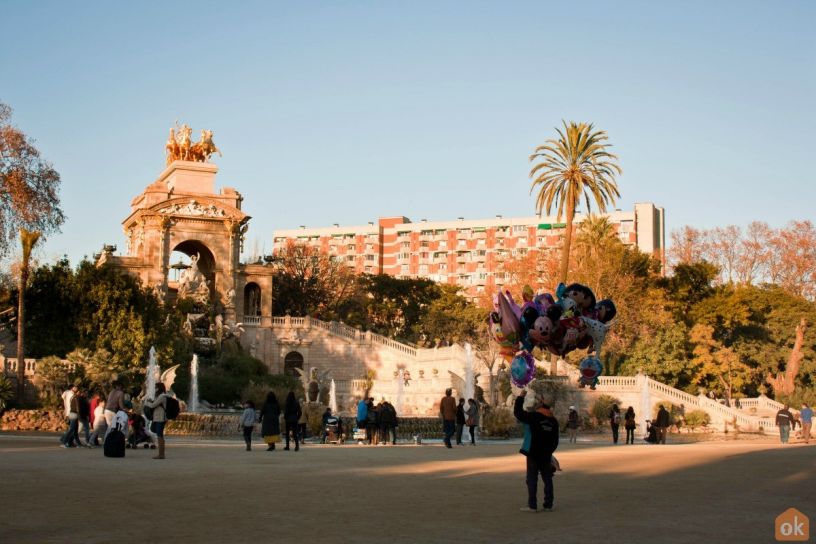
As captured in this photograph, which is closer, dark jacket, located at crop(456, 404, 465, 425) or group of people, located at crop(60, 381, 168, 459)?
group of people, located at crop(60, 381, 168, 459)

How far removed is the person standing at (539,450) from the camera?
1485cm

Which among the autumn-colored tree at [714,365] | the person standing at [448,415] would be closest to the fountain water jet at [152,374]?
the person standing at [448,415]

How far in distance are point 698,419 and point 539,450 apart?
42.2m

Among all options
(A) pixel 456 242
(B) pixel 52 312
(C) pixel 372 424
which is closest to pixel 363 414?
(C) pixel 372 424

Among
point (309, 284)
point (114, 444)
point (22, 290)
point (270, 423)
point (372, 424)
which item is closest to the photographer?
point (114, 444)

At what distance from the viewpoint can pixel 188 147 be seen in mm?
76750

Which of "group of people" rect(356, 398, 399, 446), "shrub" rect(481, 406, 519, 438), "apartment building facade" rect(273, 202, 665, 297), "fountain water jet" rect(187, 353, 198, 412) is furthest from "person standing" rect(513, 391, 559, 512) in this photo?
"apartment building facade" rect(273, 202, 665, 297)

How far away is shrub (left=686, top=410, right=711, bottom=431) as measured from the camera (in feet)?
180

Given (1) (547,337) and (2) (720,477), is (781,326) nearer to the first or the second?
(1) (547,337)

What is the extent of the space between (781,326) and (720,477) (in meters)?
55.1

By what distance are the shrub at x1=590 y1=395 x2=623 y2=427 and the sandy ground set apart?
3179cm

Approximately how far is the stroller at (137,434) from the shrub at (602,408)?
33534 mm

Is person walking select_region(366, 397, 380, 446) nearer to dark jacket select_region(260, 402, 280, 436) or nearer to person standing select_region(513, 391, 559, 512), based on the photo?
dark jacket select_region(260, 402, 280, 436)

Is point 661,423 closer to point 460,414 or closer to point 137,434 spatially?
point 460,414
